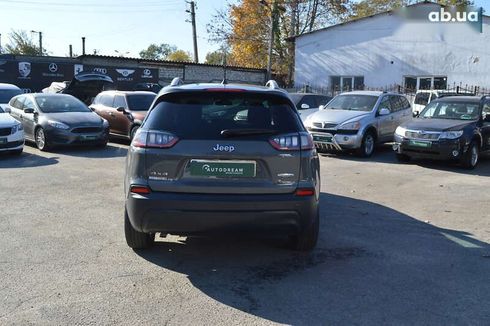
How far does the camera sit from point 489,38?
27031 millimetres

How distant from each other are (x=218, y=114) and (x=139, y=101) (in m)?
10.9

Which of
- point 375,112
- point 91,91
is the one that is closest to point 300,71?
point 91,91

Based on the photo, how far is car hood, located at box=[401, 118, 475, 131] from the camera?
11.2 metres

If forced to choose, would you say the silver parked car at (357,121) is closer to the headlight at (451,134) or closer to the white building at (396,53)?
the headlight at (451,134)

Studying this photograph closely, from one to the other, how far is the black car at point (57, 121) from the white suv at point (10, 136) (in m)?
0.98

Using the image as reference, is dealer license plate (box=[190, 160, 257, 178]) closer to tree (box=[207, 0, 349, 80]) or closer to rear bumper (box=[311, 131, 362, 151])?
rear bumper (box=[311, 131, 362, 151])

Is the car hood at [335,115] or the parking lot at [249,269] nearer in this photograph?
the parking lot at [249,269]

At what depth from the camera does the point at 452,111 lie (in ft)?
39.9

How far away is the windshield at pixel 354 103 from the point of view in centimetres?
1359

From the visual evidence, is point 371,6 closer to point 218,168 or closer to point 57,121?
point 57,121

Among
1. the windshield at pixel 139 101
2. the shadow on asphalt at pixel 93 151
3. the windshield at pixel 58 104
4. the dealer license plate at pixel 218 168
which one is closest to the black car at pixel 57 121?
the windshield at pixel 58 104

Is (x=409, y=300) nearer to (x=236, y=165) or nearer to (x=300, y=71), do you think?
(x=236, y=165)

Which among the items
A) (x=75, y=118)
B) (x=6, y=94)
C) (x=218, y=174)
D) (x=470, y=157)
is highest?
(x=6, y=94)

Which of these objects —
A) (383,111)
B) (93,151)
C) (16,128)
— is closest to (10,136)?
(16,128)
